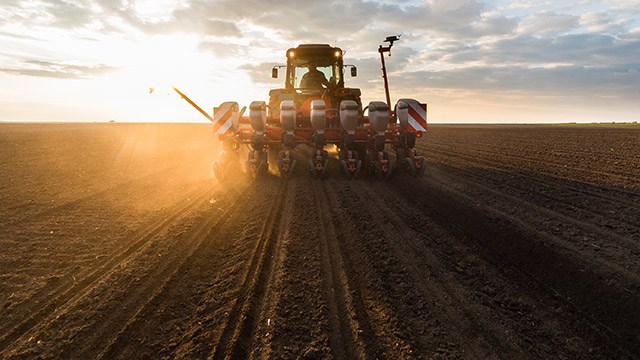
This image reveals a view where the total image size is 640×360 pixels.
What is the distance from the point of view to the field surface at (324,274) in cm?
290

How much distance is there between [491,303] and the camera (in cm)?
345

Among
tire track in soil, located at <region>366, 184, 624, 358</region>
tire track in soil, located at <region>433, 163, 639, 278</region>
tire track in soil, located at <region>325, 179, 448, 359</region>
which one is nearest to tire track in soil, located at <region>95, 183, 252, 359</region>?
tire track in soil, located at <region>325, 179, 448, 359</region>

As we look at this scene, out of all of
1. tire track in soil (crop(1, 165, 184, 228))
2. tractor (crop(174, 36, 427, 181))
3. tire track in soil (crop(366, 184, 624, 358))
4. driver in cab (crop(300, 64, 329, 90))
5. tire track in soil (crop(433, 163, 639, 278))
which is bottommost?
tire track in soil (crop(366, 184, 624, 358))

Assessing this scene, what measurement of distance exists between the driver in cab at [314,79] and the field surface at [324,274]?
5603 mm

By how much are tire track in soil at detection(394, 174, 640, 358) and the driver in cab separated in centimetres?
657

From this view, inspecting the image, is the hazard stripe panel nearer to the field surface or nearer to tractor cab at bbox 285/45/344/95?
the field surface

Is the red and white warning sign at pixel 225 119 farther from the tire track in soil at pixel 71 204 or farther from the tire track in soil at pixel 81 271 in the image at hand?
the tire track in soil at pixel 81 271

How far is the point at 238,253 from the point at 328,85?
8927 mm

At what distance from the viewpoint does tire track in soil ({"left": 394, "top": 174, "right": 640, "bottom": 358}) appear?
3145 mm

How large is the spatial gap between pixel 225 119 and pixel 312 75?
3580 millimetres

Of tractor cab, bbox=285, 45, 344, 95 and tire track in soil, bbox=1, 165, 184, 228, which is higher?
tractor cab, bbox=285, 45, 344, 95

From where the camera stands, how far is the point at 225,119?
33.9 ft

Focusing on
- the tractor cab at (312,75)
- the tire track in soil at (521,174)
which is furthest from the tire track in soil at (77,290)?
the tire track in soil at (521,174)

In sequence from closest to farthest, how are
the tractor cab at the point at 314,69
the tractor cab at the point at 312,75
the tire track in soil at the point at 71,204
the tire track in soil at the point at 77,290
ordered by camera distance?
the tire track in soil at the point at 77,290
the tire track in soil at the point at 71,204
the tractor cab at the point at 312,75
the tractor cab at the point at 314,69
